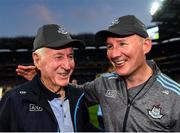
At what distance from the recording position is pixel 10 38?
38781mm

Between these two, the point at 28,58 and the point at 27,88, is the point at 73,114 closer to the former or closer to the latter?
the point at 27,88

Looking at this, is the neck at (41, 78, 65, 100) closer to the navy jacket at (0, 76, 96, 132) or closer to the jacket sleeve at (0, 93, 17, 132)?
the navy jacket at (0, 76, 96, 132)

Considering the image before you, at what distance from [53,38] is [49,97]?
45cm

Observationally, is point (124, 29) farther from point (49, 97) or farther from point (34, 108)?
point (34, 108)

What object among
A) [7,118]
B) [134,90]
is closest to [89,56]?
[134,90]

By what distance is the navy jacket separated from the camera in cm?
237

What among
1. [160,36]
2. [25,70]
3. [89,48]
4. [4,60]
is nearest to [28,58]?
[4,60]

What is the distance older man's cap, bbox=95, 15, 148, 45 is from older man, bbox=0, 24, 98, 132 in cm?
26

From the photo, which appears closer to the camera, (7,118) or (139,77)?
(7,118)

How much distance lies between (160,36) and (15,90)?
111 ft

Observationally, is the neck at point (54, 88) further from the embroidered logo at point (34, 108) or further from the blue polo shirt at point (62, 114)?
the embroidered logo at point (34, 108)

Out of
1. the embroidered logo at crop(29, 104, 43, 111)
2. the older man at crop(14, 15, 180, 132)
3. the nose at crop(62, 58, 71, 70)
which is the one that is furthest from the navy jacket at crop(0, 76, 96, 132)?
the older man at crop(14, 15, 180, 132)

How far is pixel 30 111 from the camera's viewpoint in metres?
2.42

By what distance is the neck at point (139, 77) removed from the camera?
2.79 m
